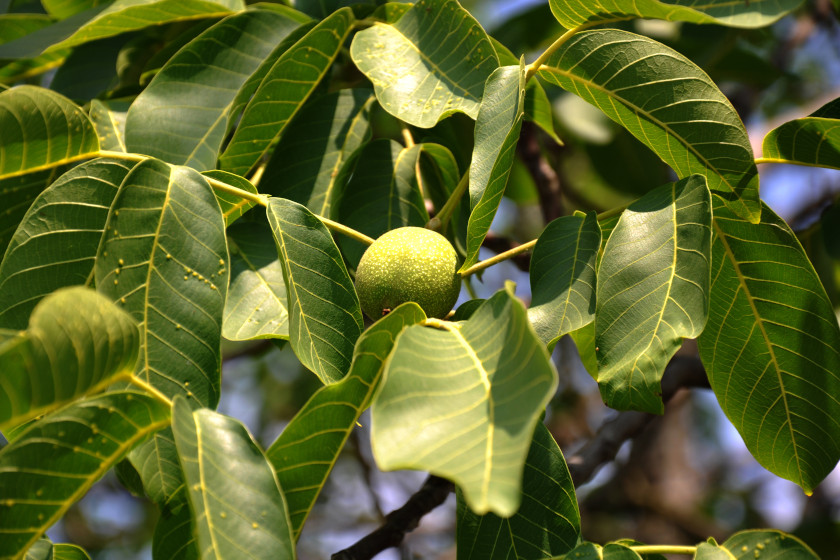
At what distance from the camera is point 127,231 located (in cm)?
89

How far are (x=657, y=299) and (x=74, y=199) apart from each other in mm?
719

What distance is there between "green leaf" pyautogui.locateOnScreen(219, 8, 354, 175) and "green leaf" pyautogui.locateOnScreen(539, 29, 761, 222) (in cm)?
38

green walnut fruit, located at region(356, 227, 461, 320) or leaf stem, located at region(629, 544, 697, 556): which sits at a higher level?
green walnut fruit, located at region(356, 227, 461, 320)

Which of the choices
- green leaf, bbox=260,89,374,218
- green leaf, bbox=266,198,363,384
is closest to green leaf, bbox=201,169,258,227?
green leaf, bbox=266,198,363,384

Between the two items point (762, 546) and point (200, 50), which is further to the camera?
point (200, 50)

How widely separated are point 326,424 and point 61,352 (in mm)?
274

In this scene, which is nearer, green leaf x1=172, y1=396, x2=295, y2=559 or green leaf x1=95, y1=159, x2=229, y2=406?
green leaf x1=172, y1=396, x2=295, y2=559

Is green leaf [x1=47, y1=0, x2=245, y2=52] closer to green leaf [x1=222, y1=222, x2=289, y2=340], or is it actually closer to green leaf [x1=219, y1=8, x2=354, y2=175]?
green leaf [x1=219, y1=8, x2=354, y2=175]

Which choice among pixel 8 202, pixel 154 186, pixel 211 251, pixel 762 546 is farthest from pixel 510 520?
pixel 8 202

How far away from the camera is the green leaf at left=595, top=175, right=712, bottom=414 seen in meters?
0.86

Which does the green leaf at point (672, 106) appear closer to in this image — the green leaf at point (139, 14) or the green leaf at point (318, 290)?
Answer: the green leaf at point (318, 290)

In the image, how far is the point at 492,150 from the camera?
0.92 meters

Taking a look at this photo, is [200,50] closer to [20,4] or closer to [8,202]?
[8,202]

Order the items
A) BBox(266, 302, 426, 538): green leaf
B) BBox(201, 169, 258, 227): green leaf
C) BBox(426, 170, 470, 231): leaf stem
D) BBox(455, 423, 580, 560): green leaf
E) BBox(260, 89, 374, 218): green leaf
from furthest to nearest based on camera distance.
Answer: BBox(260, 89, 374, 218): green leaf < BBox(426, 170, 470, 231): leaf stem < BBox(201, 169, 258, 227): green leaf < BBox(455, 423, 580, 560): green leaf < BBox(266, 302, 426, 538): green leaf
